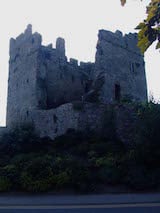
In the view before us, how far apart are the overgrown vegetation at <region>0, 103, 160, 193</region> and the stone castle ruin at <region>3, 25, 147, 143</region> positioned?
14.8 ft

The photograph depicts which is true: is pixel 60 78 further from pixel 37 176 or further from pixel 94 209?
pixel 94 209

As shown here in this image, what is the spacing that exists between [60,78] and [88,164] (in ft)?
51.1

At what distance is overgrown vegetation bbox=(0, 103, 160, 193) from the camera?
16.2 m

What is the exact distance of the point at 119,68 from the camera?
105 feet

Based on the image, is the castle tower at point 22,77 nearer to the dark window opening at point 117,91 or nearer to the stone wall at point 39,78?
the stone wall at point 39,78

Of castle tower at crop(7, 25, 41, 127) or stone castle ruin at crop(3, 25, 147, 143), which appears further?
castle tower at crop(7, 25, 41, 127)

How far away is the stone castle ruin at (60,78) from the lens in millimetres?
29672

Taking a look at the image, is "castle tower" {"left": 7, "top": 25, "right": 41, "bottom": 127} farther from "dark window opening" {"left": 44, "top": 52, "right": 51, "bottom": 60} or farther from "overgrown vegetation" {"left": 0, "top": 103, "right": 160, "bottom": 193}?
"overgrown vegetation" {"left": 0, "top": 103, "right": 160, "bottom": 193}

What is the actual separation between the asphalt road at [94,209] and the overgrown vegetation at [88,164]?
3.50 meters

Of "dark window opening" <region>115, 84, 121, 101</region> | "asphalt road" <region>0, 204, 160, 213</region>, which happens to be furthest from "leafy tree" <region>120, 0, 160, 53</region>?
Result: "dark window opening" <region>115, 84, 121, 101</region>

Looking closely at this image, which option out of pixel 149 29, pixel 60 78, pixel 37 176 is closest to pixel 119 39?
pixel 60 78

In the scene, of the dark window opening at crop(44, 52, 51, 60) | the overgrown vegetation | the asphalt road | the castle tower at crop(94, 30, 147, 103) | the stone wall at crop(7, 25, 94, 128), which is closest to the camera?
the asphalt road

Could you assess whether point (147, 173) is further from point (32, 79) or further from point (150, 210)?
point (32, 79)

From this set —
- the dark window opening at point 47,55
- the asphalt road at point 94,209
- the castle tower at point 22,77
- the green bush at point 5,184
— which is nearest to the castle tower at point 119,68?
the dark window opening at point 47,55
